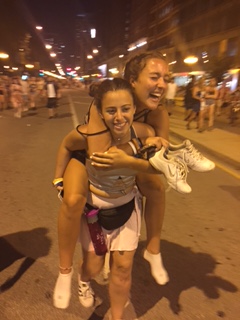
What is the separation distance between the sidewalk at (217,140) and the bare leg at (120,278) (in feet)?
18.8

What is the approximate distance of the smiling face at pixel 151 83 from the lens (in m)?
2.04

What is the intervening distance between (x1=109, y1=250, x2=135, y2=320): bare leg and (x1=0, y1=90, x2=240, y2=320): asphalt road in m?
0.34

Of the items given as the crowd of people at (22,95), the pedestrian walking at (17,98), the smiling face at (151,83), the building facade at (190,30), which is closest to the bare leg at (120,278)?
the smiling face at (151,83)

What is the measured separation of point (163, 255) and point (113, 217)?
5.04 feet

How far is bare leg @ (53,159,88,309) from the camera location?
2.06 meters

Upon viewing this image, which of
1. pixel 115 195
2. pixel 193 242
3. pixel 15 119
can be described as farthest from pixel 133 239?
pixel 15 119

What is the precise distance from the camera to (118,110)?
6.11ft

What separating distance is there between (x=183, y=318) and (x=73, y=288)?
0.95 m

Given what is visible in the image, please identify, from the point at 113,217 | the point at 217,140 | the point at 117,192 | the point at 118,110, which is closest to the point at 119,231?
the point at 113,217

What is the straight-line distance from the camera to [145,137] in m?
2.09

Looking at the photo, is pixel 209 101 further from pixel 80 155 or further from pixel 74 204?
pixel 74 204

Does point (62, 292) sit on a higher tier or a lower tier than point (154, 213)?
lower

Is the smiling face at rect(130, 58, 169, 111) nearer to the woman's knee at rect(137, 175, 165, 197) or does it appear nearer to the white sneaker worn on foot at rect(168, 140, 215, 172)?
the white sneaker worn on foot at rect(168, 140, 215, 172)

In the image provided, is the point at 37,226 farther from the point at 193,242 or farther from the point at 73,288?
the point at 193,242
